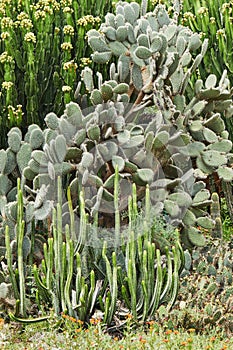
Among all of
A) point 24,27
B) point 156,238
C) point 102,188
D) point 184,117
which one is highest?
point 24,27

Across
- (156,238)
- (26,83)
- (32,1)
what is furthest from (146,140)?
(32,1)

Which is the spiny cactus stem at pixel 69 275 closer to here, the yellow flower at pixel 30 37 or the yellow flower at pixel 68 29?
the yellow flower at pixel 30 37

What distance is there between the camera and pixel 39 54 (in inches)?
240

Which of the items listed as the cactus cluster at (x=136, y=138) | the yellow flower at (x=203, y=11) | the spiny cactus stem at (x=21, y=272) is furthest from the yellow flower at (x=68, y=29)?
the spiny cactus stem at (x=21, y=272)

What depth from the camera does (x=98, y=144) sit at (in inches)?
209

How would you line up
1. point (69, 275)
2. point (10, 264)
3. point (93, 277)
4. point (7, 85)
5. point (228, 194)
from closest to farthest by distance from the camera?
point (93, 277), point (69, 275), point (10, 264), point (7, 85), point (228, 194)

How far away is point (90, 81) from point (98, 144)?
1.89ft

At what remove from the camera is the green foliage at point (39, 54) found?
5965 millimetres

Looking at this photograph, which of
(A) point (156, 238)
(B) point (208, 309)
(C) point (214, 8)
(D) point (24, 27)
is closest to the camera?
(B) point (208, 309)

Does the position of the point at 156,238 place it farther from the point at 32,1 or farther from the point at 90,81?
the point at 32,1

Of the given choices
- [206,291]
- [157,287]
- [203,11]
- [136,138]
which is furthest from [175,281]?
[203,11]

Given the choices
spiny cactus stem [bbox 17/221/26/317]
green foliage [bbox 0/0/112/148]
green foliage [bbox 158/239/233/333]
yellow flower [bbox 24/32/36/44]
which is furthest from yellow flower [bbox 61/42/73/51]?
green foliage [bbox 158/239/233/333]

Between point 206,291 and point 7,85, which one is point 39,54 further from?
point 206,291

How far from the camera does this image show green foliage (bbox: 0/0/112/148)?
5.96 m
